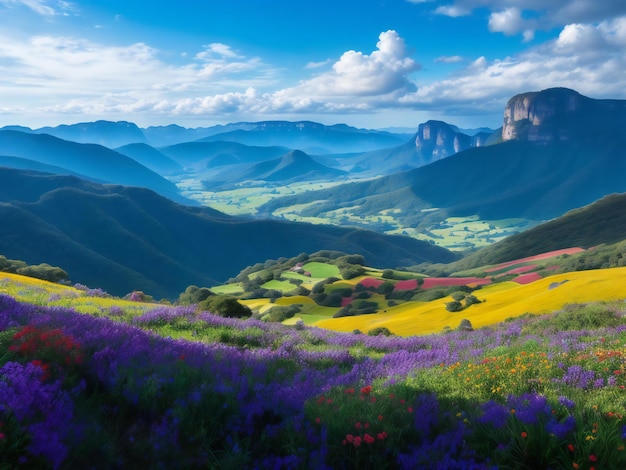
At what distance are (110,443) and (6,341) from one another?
9.57 feet

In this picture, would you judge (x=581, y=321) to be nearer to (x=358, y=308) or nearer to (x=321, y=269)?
(x=358, y=308)

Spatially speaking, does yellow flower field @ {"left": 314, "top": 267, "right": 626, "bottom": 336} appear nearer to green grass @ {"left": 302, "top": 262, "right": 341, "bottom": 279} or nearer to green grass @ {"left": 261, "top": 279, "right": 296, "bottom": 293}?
green grass @ {"left": 261, "top": 279, "right": 296, "bottom": 293}

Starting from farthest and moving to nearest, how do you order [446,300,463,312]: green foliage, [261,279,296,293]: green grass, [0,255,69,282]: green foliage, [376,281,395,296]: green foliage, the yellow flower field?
[261,279,296,293]: green grass
[376,281,395,296]: green foliage
[0,255,69,282]: green foliage
[446,300,463,312]: green foliage
the yellow flower field

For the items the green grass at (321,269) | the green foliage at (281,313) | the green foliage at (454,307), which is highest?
the green foliage at (454,307)

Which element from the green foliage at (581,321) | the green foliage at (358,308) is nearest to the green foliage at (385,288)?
the green foliage at (358,308)

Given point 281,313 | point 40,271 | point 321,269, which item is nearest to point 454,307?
point 281,313

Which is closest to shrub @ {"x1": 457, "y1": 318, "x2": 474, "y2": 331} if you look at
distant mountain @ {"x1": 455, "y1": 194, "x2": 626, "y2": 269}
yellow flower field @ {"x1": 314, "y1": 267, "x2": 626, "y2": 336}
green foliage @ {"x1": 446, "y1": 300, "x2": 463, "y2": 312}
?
yellow flower field @ {"x1": 314, "y1": 267, "x2": 626, "y2": 336}

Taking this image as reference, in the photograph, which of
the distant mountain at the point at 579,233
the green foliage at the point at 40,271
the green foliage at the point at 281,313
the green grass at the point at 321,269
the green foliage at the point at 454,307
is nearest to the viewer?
the green foliage at the point at 454,307

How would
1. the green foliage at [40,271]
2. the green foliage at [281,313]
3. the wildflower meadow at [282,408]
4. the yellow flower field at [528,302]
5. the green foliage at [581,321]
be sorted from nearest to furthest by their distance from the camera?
the wildflower meadow at [282,408], the green foliage at [581,321], the yellow flower field at [528,302], the green foliage at [40,271], the green foliage at [281,313]

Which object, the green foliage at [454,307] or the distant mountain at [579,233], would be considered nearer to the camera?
the green foliage at [454,307]

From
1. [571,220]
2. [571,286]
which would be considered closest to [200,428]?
[571,286]

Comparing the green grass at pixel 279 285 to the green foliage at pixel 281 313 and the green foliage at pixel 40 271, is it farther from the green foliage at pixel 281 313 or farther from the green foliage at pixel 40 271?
the green foliage at pixel 40 271

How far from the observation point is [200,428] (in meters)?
4.36

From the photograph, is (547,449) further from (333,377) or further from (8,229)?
(8,229)
